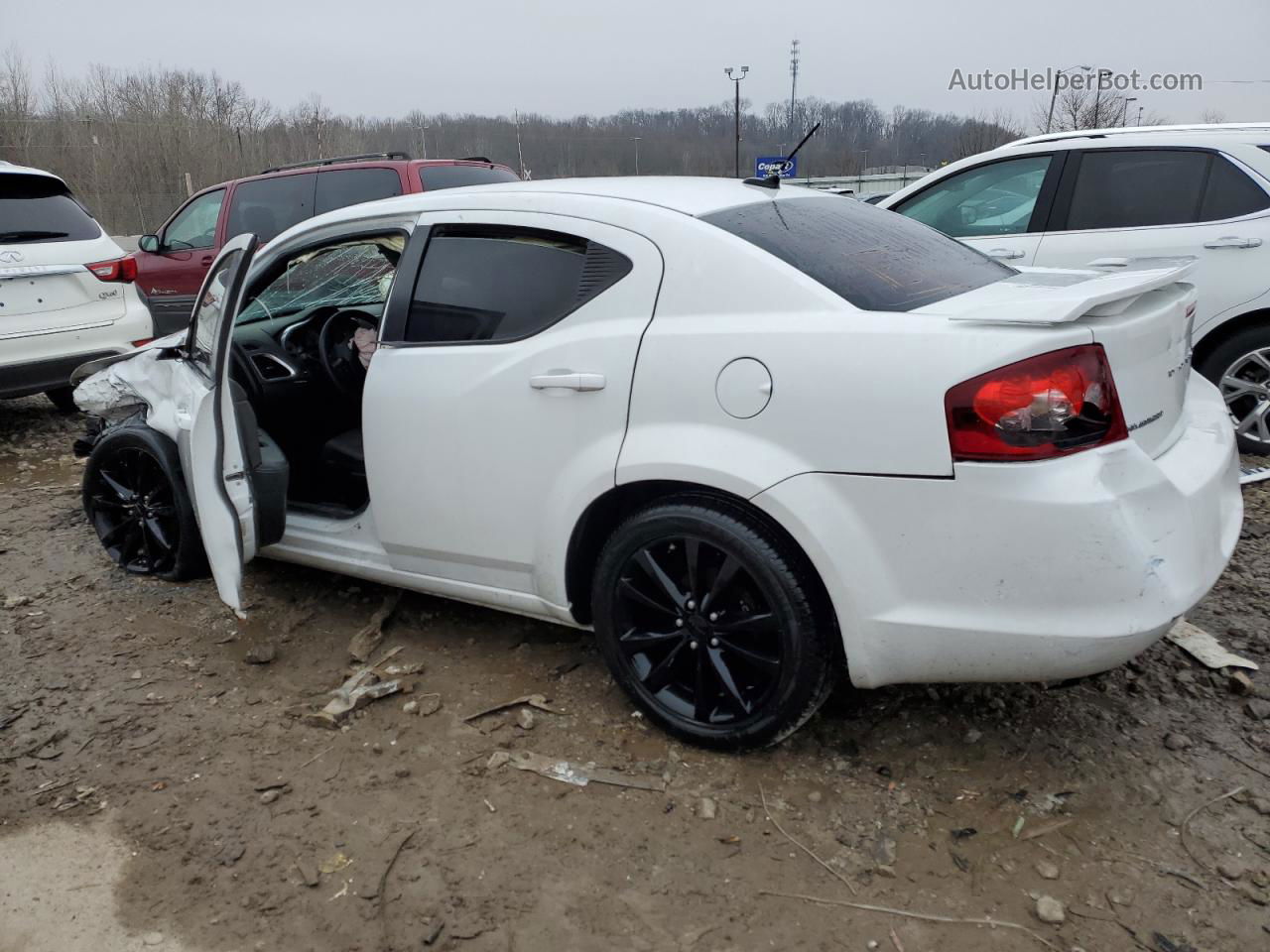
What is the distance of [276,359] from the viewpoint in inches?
162

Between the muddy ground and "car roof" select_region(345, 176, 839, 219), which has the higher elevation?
"car roof" select_region(345, 176, 839, 219)

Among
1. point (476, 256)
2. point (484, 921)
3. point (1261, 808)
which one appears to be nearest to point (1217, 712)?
point (1261, 808)

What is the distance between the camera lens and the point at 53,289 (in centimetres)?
608

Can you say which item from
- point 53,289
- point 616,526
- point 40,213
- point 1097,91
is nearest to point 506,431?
point 616,526

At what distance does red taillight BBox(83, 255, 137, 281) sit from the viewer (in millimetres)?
6309

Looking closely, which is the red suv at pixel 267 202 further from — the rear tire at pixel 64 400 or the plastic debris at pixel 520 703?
the plastic debris at pixel 520 703

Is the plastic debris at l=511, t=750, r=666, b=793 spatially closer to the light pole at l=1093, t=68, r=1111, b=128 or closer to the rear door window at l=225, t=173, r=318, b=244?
the rear door window at l=225, t=173, r=318, b=244

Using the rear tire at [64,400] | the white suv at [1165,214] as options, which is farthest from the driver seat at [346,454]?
the rear tire at [64,400]

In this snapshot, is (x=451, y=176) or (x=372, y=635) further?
(x=451, y=176)

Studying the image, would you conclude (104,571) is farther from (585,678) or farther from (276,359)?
(585,678)

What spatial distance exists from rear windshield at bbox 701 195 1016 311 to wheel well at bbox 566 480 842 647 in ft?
2.00

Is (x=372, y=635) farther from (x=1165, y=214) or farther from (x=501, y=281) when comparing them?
(x=1165, y=214)

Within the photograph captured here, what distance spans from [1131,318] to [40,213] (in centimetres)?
655

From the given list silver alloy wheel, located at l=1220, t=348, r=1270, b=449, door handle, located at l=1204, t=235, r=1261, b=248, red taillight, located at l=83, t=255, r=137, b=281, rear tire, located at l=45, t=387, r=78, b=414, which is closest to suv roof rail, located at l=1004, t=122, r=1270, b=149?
door handle, located at l=1204, t=235, r=1261, b=248
